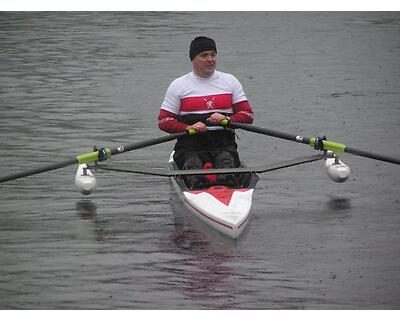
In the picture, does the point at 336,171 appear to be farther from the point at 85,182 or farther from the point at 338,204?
the point at 85,182

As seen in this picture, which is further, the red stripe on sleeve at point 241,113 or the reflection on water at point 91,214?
the red stripe on sleeve at point 241,113

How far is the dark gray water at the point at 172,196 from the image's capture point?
13328 millimetres

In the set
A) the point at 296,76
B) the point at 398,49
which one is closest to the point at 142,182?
the point at 296,76

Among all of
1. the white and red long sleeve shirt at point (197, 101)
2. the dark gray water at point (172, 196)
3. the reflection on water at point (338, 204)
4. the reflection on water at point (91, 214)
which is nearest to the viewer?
the dark gray water at point (172, 196)

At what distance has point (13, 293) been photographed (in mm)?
13109

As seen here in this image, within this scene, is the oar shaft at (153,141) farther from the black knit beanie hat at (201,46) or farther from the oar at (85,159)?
the black knit beanie hat at (201,46)

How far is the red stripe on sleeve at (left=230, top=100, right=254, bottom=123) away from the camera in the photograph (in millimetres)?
16984

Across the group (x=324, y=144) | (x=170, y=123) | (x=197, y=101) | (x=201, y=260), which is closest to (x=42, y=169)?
(x=170, y=123)

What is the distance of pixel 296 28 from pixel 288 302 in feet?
70.5

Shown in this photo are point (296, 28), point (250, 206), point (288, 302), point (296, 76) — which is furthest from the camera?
point (296, 28)

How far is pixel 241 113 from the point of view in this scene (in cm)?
1705

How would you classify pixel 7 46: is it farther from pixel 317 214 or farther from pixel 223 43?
pixel 317 214

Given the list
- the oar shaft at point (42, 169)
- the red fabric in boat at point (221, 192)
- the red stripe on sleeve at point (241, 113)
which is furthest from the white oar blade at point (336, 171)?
the oar shaft at point (42, 169)

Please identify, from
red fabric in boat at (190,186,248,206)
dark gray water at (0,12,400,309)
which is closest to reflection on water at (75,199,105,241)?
dark gray water at (0,12,400,309)
